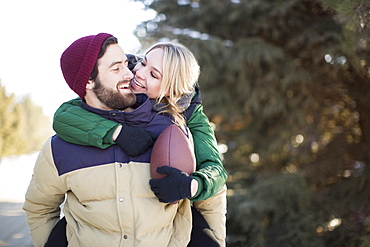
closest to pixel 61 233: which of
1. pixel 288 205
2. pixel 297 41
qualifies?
pixel 288 205

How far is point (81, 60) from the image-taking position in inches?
82.4

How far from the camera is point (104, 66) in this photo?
2.09m

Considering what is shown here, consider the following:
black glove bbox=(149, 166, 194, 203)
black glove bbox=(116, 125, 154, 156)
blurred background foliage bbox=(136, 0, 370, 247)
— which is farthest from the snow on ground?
black glove bbox=(149, 166, 194, 203)

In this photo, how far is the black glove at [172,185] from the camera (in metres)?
1.81

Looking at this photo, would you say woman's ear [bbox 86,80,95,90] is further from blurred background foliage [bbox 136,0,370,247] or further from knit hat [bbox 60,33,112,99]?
blurred background foliage [bbox 136,0,370,247]

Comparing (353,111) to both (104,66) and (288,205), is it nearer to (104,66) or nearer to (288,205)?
(288,205)

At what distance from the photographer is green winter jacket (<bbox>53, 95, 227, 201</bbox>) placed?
1.92 meters

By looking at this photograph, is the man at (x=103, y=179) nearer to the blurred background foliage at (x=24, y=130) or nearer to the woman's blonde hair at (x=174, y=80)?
the woman's blonde hair at (x=174, y=80)

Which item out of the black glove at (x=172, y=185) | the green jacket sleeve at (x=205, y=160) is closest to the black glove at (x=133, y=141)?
the black glove at (x=172, y=185)

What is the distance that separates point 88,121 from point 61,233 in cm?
62

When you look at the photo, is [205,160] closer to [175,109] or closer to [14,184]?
[175,109]

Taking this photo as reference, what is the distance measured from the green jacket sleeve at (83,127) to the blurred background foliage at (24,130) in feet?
31.2

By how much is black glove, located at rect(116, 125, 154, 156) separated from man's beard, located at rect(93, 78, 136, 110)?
0.16 metres

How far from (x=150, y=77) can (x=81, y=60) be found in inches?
14.7
